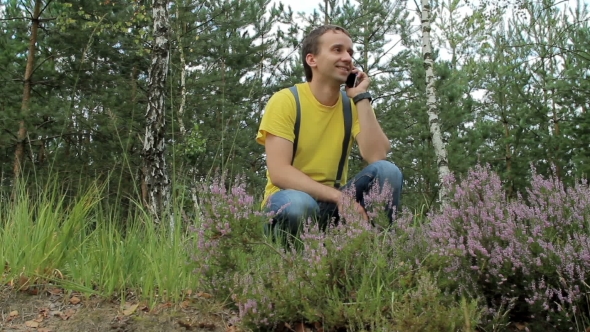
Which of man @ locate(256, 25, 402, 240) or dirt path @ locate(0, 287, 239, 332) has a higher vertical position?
man @ locate(256, 25, 402, 240)

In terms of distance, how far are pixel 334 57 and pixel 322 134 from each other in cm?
47

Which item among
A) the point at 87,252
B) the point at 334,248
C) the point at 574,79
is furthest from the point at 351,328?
the point at 574,79

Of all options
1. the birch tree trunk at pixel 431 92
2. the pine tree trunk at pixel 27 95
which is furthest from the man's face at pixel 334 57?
the pine tree trunk at pixel 27 95

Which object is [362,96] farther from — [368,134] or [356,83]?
[368,134]

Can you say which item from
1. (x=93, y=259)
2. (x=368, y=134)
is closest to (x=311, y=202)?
(x=368, y=134)

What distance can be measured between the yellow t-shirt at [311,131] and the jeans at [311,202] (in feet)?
0.70

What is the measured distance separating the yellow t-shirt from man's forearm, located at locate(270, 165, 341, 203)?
0.21 m

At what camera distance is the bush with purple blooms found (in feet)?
5.99

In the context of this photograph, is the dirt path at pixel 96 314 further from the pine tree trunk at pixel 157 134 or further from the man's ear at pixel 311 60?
the pine tree trunk at pixel 157 134

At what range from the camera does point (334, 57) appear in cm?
323

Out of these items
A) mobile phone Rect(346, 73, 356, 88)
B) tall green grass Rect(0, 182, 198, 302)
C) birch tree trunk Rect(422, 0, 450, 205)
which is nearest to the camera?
tall green grass Rect(0, 182, 198, 302)

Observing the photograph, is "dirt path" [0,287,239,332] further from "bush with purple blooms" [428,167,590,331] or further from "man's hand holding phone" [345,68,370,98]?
"man's hand holding phone" [345,68,370,98]

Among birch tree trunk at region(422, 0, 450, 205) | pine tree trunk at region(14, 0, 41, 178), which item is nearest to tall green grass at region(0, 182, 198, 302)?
pine tree trunk at region(14, 0, 41, 178)

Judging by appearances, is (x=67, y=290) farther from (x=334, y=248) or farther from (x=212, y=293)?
(x=334, y=248)
